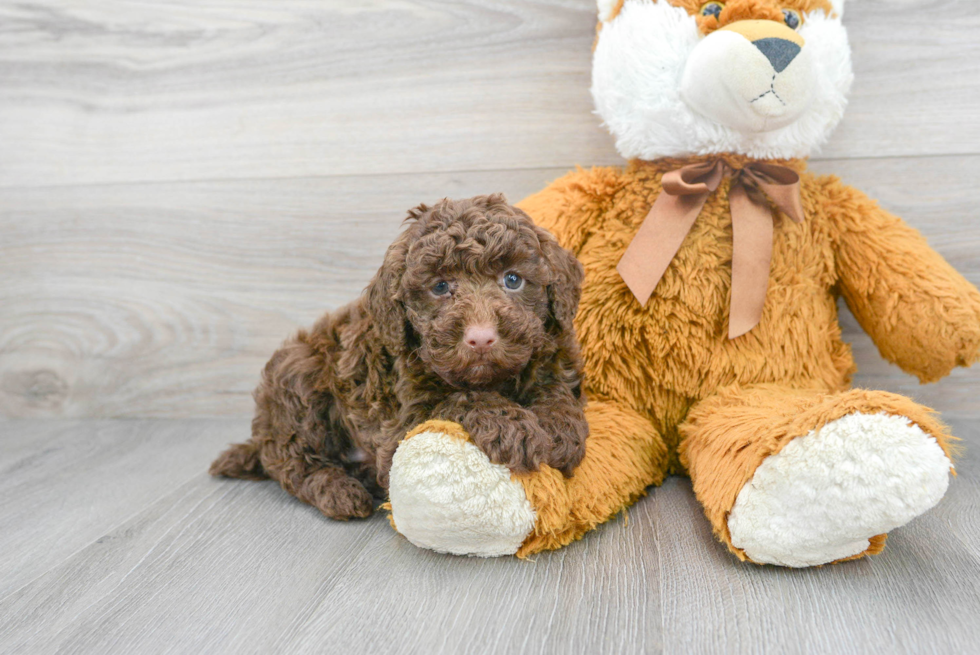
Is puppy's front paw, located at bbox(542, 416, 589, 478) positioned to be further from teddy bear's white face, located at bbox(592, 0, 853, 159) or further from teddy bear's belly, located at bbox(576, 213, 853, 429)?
teddy bear's white face, located at bbox(592, 0, 853, 159)

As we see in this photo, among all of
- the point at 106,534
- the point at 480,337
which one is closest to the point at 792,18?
the point at 480,337

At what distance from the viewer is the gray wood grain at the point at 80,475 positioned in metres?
1.20

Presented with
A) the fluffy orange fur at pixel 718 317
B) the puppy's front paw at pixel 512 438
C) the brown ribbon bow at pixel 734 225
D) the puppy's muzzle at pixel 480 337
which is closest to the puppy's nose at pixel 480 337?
the puppy's muzzle at pixel 480 337

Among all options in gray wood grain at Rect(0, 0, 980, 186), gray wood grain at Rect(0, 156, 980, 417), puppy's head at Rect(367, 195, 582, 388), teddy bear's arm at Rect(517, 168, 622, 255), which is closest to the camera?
puppy's head at Rect(367, 195, 582, 388)

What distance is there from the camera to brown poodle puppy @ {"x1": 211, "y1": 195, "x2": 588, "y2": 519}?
3.15 feet

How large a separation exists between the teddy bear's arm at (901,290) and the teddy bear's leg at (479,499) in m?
0.64

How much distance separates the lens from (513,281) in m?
1.00

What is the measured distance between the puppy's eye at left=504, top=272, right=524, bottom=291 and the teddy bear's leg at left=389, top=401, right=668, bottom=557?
214 millimetres

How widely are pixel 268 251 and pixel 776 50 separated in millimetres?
1252

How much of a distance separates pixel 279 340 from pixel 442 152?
25.7 inches

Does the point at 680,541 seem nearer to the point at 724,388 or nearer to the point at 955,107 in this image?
the point at 724,388

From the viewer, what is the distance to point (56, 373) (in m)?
1.95

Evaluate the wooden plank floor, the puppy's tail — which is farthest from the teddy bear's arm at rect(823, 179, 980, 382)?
the puppy's tail

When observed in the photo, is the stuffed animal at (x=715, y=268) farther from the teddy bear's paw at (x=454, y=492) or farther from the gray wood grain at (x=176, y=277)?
the gray wood grain at (x=176, y=277)
